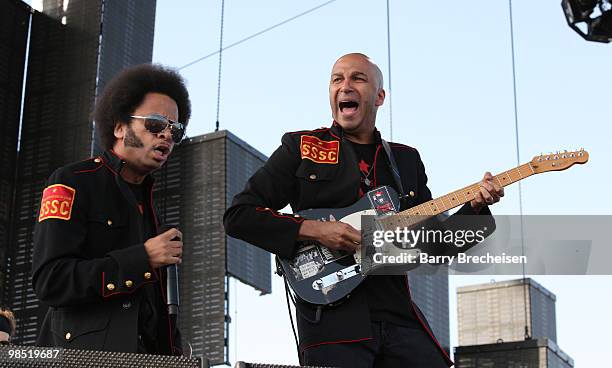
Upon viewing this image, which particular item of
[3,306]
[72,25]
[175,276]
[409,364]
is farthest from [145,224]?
[72,25]

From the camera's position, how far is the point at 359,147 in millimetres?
4410

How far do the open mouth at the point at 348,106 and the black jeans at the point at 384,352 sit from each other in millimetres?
797

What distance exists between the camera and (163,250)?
146 inches

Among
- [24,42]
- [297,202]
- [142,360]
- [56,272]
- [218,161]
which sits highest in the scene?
[24,42]

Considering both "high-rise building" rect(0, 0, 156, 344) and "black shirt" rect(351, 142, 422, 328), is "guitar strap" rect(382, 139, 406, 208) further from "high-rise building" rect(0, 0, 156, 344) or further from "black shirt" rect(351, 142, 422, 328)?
"high-rise building" rect(0, 0, 156, 344)

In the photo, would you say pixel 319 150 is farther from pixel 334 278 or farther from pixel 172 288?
pixel 172 288

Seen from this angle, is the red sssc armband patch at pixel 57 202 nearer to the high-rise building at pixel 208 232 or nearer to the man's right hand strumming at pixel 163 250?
the man's right hand strumming at pixel 163 250

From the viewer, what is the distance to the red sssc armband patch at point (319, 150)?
169 inches

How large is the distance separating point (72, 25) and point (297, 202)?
473 centimetres

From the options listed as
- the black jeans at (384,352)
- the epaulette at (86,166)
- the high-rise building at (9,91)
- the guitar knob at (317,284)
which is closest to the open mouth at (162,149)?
the epaulette at (86,166)

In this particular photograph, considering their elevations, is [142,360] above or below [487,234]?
below

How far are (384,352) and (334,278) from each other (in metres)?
0.30

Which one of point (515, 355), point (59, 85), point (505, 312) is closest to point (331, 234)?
point (515, 355)

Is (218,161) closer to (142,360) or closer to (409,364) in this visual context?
(409,364)
